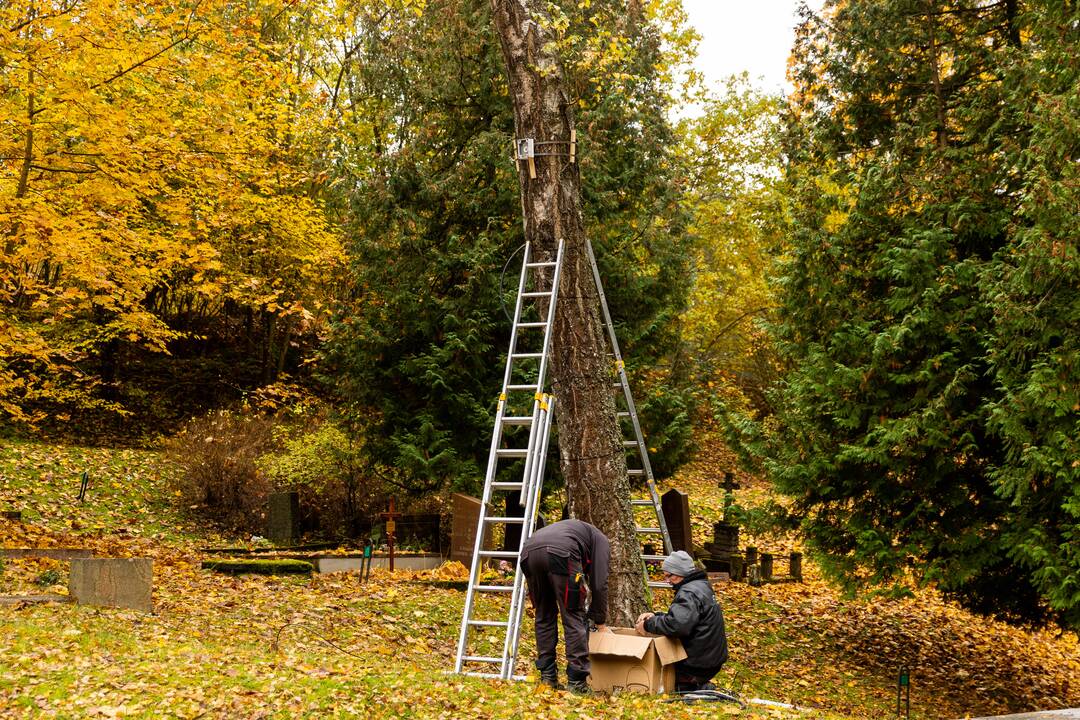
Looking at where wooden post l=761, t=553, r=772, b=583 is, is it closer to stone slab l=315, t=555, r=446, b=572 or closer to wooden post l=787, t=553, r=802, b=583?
wooden post l=787, t=553, r=802, b=583

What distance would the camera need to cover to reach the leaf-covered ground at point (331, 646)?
6.14 meters

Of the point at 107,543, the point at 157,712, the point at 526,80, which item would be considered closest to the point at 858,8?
the point at 526,80

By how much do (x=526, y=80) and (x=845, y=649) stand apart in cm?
881

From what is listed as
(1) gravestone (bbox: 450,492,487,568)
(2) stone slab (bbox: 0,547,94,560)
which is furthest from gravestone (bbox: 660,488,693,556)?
(2) stone slab (bbox: 0,547,94,560)

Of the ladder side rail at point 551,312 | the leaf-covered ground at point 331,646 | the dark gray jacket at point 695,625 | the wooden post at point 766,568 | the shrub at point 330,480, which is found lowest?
the leaf-covered ground at point 331,646

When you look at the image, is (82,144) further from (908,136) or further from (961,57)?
(961,57)

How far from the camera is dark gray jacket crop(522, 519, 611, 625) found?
22.8ft

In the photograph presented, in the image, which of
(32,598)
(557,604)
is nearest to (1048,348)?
(557,604)

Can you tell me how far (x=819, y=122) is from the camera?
1370cm

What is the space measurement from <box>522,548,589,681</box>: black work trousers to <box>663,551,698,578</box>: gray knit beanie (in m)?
0.83

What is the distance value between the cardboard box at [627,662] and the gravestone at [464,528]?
594 centimetres

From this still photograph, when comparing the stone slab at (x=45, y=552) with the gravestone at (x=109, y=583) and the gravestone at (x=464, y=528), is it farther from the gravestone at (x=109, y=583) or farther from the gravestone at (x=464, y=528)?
the gravestone at (x=464, y=528)

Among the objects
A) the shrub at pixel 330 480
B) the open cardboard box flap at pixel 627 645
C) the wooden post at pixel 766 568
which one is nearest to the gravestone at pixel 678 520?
the wooden post at pixel 766 568

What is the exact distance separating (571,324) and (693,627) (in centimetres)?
323
